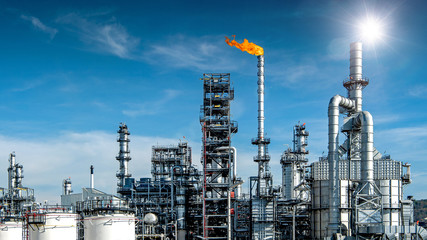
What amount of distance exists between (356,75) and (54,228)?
43063mm

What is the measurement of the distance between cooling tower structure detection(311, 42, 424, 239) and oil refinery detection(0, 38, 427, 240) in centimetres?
12

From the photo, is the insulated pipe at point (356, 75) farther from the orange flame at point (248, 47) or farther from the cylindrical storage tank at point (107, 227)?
the cylindrical storage tank at point (107, 227)

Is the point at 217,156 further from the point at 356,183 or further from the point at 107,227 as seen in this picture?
the point at 107,227

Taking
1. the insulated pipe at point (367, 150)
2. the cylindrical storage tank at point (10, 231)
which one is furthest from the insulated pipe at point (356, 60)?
the cylindrical storage tank at point (10, 231)

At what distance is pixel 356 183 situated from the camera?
60844 mm

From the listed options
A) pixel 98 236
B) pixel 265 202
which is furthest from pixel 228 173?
pixel 98 236

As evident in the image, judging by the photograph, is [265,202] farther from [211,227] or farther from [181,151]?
[181,151]

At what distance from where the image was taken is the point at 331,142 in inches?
2233

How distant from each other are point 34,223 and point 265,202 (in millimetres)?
34588

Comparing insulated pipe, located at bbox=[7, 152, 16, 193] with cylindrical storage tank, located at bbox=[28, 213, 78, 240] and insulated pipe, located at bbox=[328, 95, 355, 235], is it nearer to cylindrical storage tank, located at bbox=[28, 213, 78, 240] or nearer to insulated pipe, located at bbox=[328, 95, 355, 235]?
cylindrical storage tank, located at bbox=[28, 213, 78, 240]

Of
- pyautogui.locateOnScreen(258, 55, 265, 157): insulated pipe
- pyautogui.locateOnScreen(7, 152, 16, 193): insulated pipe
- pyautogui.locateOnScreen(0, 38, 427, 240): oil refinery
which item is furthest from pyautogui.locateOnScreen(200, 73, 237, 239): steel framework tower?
pyautogui.locateOnScreen(7, 152, 16, 193): insulated pipe

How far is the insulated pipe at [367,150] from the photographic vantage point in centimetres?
5325

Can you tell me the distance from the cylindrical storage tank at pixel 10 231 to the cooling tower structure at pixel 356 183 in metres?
34.1

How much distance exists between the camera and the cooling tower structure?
5222 centimetres
